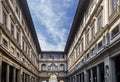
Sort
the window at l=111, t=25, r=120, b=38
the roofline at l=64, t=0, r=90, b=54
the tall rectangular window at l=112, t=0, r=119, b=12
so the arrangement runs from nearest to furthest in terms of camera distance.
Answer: the window at l=111, t=25, r=120, b=38
the tall rectangular window at l=112, t=0, r=119, b=12
the roofline at l=64, t=0, r=90, b=54

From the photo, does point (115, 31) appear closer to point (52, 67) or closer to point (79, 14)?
point (79, 14)

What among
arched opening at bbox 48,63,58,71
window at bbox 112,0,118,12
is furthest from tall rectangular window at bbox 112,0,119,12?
arched opening at bbox 48,63,58,71

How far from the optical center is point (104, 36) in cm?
2566

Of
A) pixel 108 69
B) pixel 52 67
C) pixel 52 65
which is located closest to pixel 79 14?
pixel 108 69

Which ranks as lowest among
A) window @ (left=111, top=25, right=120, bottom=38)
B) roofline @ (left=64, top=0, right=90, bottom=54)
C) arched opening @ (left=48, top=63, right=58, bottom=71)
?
arched opening @ (left=48, top=63, right=58, bottom=71)

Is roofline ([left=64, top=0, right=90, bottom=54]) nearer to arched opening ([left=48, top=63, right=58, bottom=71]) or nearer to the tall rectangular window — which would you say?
the tall rectangular window

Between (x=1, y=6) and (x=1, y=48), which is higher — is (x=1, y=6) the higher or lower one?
the higher one

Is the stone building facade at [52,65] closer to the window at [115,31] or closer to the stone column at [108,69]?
the stone column at [108,69]

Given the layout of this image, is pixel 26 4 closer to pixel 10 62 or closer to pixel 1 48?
pixel 10 62

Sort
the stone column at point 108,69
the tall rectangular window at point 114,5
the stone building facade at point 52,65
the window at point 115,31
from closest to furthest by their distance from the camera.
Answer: the window at point 115,31 → the tall rectangular window at point 114,5 → the stone column at point 108,69 → the stone building facade at point 52,65

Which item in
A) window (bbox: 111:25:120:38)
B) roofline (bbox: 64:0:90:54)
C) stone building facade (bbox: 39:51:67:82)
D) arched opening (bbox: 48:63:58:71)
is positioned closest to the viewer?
window (bbox: 111:25:120:38)

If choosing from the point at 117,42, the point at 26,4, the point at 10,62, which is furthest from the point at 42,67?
the point at 117,42

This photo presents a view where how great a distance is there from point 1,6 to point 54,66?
62.3 meters

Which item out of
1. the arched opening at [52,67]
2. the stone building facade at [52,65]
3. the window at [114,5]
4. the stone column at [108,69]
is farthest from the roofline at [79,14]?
the arched opening at [52,67]
